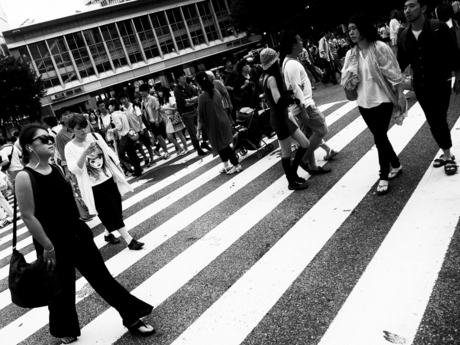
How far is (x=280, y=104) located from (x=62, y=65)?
170ft

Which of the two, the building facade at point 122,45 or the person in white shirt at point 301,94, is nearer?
the person in white shirt at point 301,94

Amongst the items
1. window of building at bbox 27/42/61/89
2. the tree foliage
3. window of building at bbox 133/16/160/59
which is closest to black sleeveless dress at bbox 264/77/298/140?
the tree foliage

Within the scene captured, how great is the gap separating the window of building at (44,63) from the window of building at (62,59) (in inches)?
29.1

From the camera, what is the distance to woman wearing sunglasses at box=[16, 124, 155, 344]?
8.48ft

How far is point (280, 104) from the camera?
4875mm

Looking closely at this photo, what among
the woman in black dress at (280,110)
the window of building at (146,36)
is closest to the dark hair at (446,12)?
the woman in black dress at (280,110)

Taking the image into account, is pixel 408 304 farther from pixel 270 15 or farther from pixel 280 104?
pixel 270 15

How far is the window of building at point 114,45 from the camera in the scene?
51.1 meters

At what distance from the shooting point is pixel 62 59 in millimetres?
48969

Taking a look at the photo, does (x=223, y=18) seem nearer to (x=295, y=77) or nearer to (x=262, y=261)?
(x=295, y=77)

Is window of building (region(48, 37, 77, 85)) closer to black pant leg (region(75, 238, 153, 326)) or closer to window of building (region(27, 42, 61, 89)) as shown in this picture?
window of building (region(27, 42, 61, 89))

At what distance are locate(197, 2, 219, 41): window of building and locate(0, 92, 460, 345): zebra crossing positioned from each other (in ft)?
181

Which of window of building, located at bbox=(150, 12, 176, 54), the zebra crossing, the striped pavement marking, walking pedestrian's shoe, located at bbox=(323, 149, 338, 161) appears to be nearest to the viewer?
A: the striped pavement marking

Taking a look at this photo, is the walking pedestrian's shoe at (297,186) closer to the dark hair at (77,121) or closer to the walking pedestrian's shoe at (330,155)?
the walking pedestrian's shoe at (330,155)
